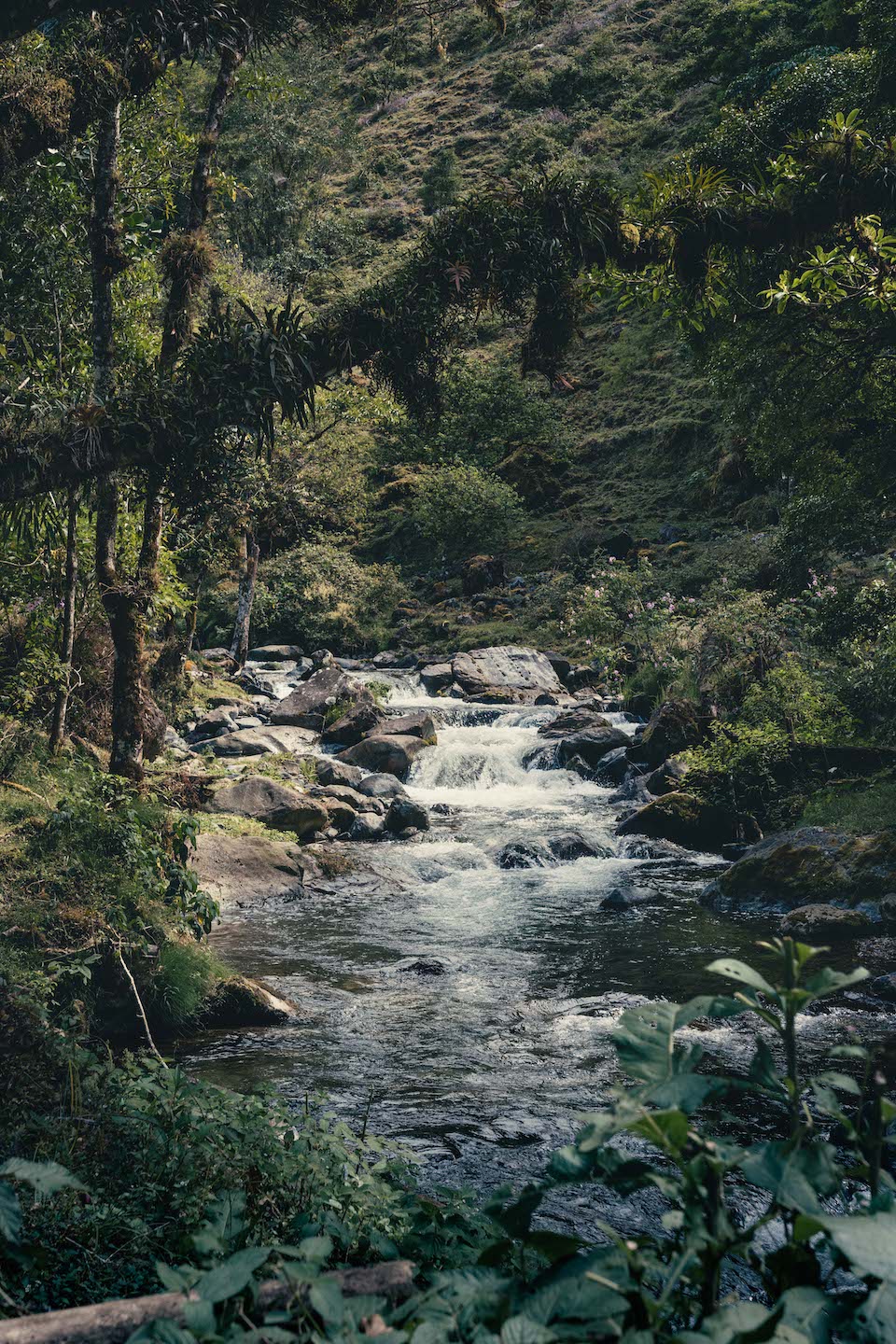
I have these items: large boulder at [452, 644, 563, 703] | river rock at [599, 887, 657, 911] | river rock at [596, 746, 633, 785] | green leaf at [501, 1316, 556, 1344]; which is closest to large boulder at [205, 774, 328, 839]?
river rock at [599, 887, 657, 911]

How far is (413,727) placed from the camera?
60.3ft

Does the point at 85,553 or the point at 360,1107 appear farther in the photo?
the point at 85,553

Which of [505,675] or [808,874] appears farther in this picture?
[505,675]

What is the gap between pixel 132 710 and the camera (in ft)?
23.8

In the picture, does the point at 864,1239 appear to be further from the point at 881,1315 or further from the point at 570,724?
the point at 570,724

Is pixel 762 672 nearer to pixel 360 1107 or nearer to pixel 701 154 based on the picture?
pixel 701 154

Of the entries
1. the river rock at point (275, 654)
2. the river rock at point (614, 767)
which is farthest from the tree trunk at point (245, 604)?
the river rock at point (614, 767)

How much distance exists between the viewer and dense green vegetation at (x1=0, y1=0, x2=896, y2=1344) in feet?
4.62

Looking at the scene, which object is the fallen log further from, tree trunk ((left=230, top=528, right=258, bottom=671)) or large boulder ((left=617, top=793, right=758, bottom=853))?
tree trunk ((left=230, top=528, right=258, bottom=671))

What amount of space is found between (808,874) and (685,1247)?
9136mm

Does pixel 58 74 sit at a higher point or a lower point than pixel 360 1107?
higher

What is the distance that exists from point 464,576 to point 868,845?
80.1 ft

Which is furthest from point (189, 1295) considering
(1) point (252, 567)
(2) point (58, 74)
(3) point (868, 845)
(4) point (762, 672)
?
(1) point (252, 567)

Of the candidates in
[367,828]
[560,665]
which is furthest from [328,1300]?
[560,665]
